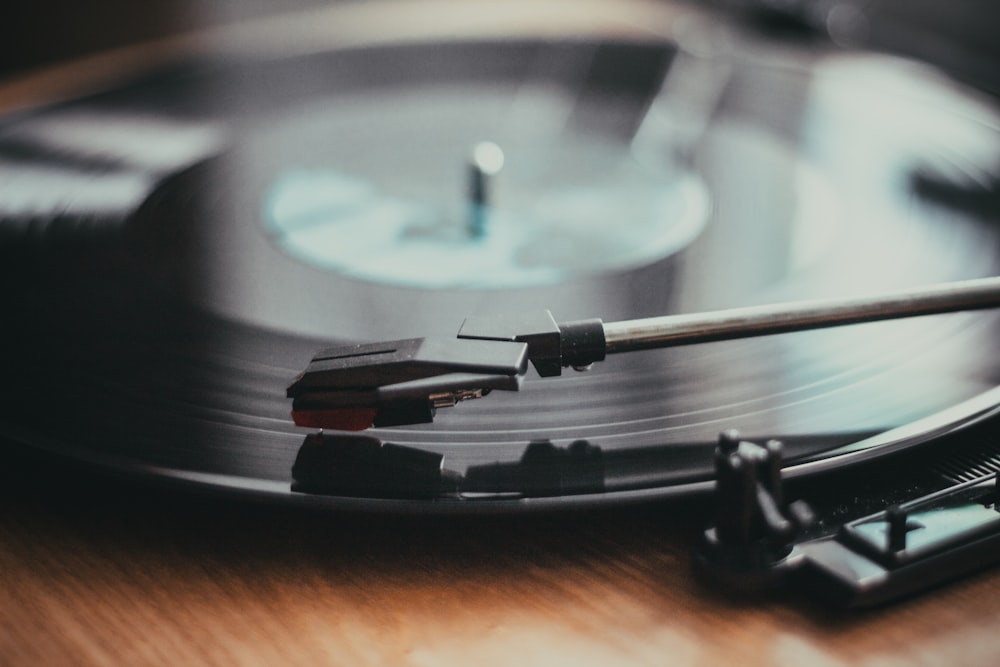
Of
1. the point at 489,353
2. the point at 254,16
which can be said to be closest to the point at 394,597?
the point at 489,353

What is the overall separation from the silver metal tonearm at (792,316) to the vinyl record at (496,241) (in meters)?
0.05

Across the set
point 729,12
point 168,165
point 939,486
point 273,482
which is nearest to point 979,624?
point 939,486

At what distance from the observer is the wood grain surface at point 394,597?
1.50 feet

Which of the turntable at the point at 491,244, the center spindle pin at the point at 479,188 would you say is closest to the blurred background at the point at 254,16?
the turntable at the point at 491,244

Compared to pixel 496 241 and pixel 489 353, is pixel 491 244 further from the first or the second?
pixel 489 353

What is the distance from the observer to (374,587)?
498mm

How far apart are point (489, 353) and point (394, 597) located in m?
0.12

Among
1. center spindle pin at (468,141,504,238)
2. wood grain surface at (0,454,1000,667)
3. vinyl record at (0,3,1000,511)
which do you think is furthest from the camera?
center spindle pin at (468,141,504,238)

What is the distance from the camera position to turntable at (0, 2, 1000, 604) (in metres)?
0.56

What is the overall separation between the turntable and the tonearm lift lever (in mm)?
20

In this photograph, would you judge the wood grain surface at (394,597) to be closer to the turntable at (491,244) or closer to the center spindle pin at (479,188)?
the turntable at (491,244)

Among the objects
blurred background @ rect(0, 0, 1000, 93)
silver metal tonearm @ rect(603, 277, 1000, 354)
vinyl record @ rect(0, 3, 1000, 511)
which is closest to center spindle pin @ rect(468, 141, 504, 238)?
vinyl record @ rect(0, 3, 1000, 511)

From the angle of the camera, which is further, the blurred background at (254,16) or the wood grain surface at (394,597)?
the blurred background at (254,16)

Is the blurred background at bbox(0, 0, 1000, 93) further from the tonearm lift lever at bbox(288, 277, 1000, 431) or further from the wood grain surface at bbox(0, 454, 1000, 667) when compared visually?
the wood grain surface at bbox(0, 454, 1000, 667)
